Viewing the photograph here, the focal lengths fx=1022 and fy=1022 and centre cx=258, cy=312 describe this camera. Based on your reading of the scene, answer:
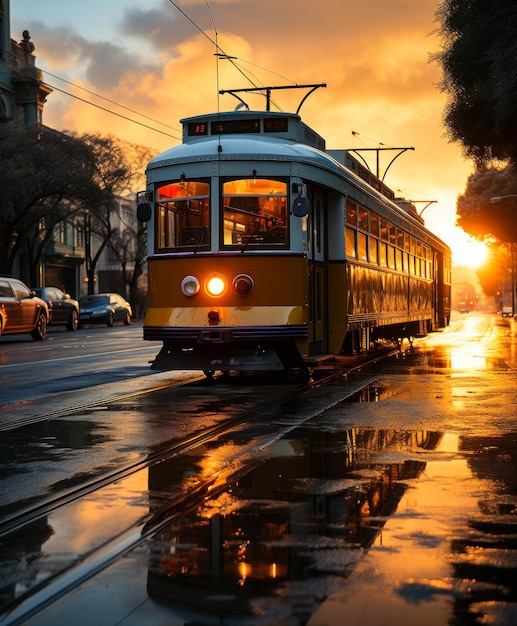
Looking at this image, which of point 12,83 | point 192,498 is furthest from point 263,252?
point 12,83

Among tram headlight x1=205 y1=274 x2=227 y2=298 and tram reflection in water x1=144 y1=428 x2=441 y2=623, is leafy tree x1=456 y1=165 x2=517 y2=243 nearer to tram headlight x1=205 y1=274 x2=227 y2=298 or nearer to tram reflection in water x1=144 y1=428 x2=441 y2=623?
tram headlight x1=205 y1=274 x2=227 y2=298

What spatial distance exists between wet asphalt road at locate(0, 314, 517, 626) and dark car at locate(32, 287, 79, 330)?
2843 centimetres

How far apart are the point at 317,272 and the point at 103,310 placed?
103 feet

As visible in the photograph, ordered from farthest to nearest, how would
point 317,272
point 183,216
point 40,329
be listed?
1. point 40,329
2. point 317,272
3. point 183,216

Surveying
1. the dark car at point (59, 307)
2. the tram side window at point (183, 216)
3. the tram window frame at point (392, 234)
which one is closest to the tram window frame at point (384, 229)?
the tram window frame at point (392, 234)

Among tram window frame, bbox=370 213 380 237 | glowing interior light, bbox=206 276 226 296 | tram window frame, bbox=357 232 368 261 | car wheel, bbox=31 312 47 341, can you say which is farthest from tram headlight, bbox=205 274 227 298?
car wheel, bbox=31 312 47 341

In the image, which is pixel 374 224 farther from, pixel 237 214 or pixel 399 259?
pixel 237 214

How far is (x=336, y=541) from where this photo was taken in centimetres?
530

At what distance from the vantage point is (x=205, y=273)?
553 inches

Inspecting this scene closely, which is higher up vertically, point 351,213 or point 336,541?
point 351,213

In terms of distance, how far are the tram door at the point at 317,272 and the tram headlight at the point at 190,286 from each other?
6.04 ft

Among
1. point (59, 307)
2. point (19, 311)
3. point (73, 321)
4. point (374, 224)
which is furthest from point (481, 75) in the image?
point (73, 321)

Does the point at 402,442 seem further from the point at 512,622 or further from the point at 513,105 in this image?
the point at 513,105

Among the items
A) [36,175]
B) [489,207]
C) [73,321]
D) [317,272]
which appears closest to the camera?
[317,272]
